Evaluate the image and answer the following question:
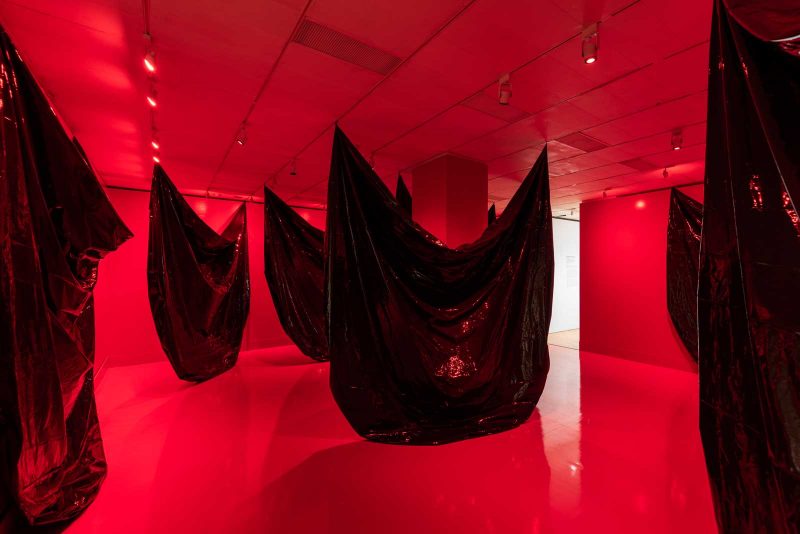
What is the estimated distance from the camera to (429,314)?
8.39 ft

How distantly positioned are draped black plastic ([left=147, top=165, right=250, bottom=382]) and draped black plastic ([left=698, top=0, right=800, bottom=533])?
3.79 metres

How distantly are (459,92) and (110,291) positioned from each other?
5.07 metres

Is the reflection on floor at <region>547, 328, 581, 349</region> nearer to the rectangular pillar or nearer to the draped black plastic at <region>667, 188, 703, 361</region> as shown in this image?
the draped black plastic at <region>667, 188, 703, 361</region>

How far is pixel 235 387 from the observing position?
3604 millimetres

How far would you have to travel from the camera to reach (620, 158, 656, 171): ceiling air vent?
12.2ft

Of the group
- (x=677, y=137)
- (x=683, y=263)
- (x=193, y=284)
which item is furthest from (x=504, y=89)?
(x=683, y=263)

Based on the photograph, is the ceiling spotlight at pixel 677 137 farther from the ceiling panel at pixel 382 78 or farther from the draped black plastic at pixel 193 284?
the draped black plastic at pixel 193 284

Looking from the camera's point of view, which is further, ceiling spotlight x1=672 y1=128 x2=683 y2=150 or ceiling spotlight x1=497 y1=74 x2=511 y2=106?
ceiling spotlight x1=672 y1=128 x2=683 y2=150

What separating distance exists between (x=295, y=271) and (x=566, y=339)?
5131mm

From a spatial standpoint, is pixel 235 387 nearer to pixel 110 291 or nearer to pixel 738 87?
pixel 110 291

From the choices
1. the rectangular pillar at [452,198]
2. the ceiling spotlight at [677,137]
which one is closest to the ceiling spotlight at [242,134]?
the rectangular pillar at [452,198]

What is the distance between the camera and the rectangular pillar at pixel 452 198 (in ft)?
11.3

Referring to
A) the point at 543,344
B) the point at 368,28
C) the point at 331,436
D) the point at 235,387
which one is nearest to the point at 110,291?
the point at 235,387

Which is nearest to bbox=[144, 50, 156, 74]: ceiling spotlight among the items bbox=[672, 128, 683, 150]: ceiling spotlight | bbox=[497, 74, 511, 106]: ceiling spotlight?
bbox=[497, 74, 511, 106]: ceiling spotlight
